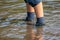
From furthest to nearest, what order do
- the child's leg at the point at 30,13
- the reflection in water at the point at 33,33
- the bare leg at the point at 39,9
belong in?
the child's leg at the point at 30,13 → the bare leg at the point at 39,9 → the reflection in water at the point at 33,33

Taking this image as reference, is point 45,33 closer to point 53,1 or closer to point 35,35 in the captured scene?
point 35,35

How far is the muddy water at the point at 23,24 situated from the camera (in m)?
3.98

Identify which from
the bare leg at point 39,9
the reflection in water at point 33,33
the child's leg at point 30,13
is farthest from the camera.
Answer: the child's leg at point 30,13

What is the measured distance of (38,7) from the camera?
454 centimetres

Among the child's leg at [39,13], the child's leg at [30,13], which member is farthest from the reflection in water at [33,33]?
the child's leg at [30,13]

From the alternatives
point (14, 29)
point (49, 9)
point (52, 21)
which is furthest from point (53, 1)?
point (14, 29)

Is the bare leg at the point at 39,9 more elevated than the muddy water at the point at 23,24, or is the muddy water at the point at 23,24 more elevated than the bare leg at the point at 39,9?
the bare leg at the point at 39,9

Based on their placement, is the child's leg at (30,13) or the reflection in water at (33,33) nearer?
the reflection in water at (33,33)

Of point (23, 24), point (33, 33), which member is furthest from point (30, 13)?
point (33, 33)

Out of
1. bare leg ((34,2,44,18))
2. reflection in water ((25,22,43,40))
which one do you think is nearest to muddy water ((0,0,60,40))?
reflection in water ((25,22,43,40))

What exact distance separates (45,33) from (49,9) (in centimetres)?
162

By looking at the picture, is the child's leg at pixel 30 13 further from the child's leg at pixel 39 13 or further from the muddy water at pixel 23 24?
the child's leg at pixel 39 13

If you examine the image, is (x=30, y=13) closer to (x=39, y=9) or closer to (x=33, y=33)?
(x=39, y=9)

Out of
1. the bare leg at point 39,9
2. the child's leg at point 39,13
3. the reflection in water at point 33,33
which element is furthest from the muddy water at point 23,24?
the bare leg at point 39,9
